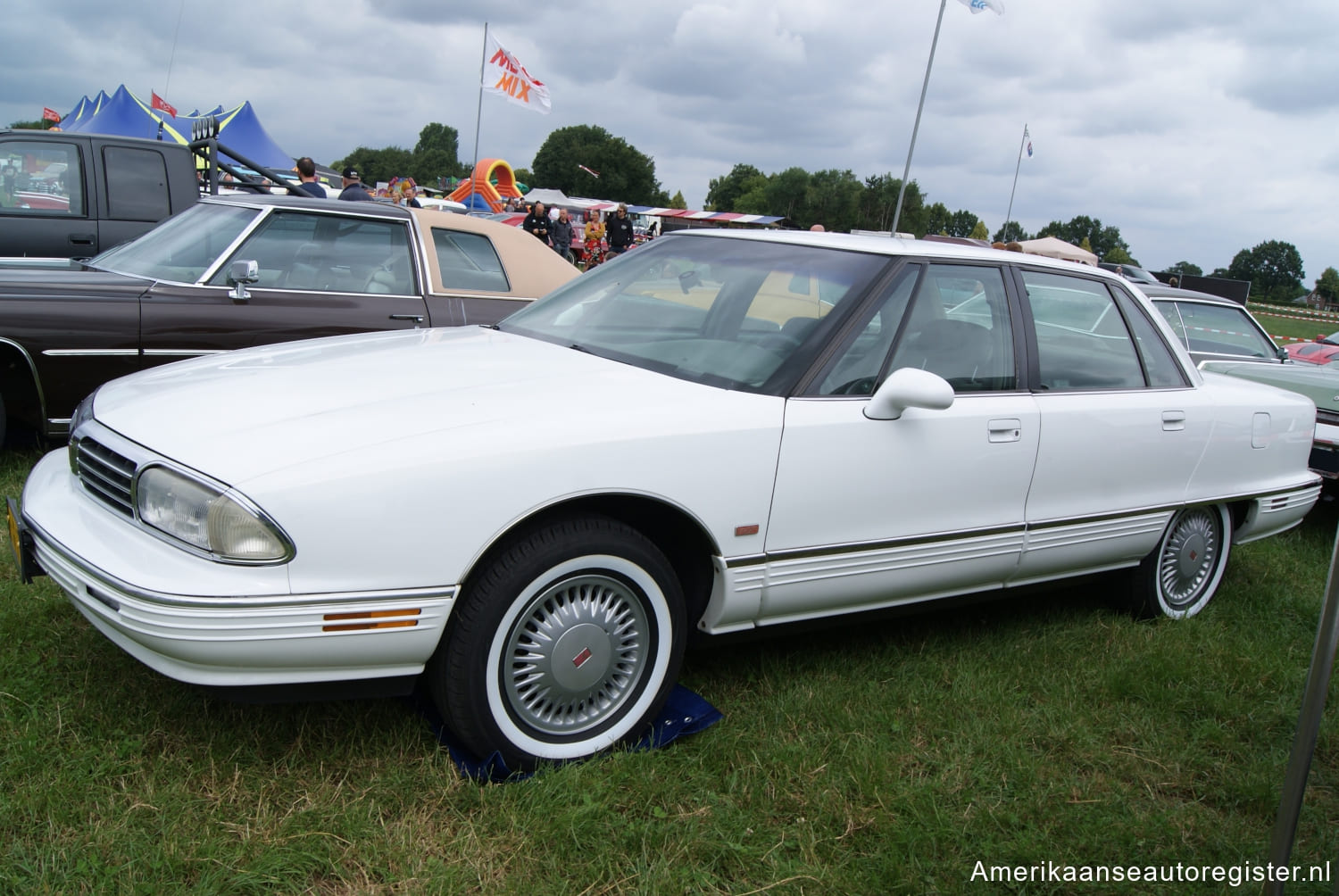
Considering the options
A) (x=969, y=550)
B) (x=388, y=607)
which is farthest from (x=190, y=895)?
(x=969, y=550)

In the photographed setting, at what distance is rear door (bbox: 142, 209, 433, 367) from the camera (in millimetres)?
4965

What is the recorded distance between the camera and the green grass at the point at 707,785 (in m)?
2.23

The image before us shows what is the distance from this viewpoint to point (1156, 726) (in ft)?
10.8

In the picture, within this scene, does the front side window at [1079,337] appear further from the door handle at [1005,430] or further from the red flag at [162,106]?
the red flag at [162,106]

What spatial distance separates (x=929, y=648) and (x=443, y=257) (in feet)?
11.7

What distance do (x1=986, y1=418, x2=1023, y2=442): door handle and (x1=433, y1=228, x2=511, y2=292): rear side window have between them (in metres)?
3.42

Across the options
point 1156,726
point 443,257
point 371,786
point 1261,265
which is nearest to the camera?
point 371,786

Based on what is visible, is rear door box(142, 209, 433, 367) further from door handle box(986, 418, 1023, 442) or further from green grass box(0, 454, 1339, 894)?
door handle box(986, 418, 1023, 442)

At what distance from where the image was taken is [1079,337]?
3.78 metres

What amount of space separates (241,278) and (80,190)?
298 centimetres

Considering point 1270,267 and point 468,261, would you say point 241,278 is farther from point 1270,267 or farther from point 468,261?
point 1270,267

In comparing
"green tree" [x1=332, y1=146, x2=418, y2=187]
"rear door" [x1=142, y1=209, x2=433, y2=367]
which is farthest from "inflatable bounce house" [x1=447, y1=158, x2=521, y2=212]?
"green tree" [x1=332, y1=146, x2=418, y2=187]

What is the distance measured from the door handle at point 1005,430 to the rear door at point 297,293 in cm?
332

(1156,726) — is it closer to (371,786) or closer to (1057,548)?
(1057,548)
